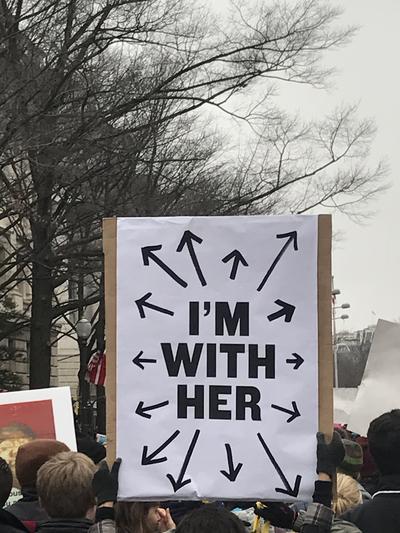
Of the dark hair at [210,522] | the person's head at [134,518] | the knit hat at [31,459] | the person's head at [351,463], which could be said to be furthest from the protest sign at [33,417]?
the dark hair at [210,522]

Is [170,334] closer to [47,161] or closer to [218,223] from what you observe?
[218,223]

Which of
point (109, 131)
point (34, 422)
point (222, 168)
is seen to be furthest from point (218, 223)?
point (222, 168)

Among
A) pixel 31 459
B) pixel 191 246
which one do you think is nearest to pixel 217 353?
pixel 191 246

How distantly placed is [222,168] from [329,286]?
1534 centimetres

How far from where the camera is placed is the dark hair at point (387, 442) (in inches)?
147

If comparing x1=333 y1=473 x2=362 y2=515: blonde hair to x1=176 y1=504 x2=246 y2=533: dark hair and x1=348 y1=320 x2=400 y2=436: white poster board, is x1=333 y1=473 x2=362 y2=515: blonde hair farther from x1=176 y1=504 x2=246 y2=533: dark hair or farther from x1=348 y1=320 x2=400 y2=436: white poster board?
x1=176 y1=504 x2=246 y2=533: dark hair

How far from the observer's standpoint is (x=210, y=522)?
2.70 meters

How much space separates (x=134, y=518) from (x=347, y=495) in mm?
1499

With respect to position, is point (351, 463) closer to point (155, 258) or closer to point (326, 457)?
point (326, 457)

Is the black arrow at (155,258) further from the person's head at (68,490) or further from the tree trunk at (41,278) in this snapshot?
the tree trunk at (41,278)

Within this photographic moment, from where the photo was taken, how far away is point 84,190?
651 inches

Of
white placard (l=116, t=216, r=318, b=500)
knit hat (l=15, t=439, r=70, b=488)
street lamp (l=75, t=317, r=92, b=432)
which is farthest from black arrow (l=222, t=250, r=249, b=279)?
street lamp (l=75, t=317, r=92, b=432)

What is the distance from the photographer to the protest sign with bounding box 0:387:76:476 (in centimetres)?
576

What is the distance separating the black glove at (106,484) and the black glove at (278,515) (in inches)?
18.6
